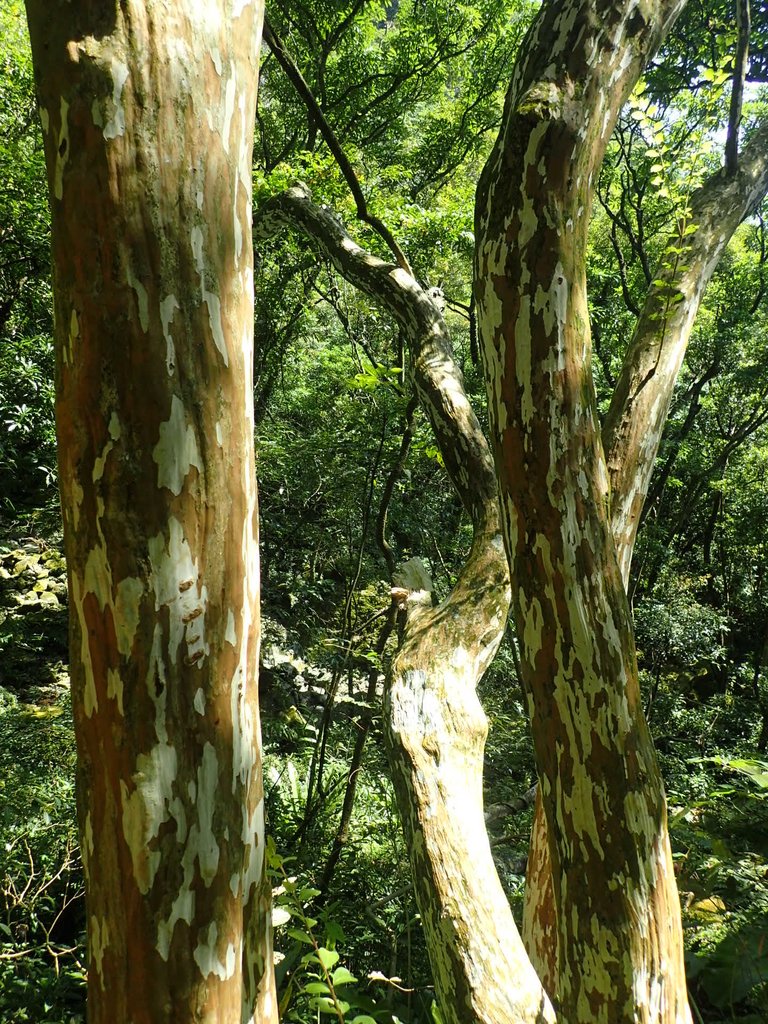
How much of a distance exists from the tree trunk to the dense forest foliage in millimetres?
→ 779

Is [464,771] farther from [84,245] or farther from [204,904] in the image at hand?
[84,245]

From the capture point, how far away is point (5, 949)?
320 centimetres

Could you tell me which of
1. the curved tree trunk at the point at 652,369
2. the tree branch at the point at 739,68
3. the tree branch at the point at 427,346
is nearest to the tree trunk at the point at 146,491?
the curved tree trunk at the point at 652,369

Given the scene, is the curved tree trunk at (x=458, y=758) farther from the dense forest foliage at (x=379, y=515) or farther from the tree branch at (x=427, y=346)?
the dense forest foliage at (x=379, y=515)

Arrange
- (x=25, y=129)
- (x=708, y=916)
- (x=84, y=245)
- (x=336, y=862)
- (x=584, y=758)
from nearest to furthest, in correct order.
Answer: (x=84, y=245), (x=584, y=758), (x=708, y=916), (x=336, y=862), (x=25, y=129)

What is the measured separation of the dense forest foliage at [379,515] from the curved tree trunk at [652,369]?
131 mm

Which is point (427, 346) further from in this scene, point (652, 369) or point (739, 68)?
point (739, 68)

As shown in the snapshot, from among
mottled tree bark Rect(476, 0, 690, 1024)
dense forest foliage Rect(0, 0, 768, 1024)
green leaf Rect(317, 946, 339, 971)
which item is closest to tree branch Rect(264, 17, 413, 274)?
dense forest foliage Rect(0, 0, 768, 1024)

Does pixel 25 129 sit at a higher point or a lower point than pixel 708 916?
higher

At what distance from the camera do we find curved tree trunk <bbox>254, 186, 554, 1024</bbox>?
1.60 meters

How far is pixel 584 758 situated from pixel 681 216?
6.43ft

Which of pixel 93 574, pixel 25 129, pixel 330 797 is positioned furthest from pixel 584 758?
pixel 25 129

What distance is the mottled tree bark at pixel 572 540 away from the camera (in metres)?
1.52

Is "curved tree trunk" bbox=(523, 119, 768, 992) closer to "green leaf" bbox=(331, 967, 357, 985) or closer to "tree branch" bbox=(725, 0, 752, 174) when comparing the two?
"tree branch" bbox=(725, 0, 752, 174)
